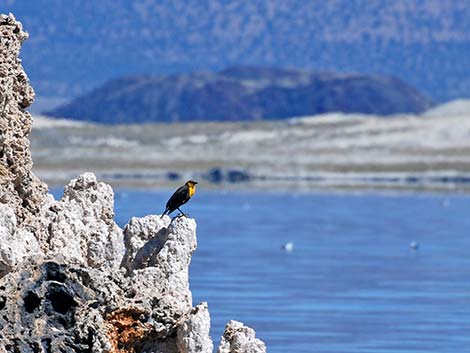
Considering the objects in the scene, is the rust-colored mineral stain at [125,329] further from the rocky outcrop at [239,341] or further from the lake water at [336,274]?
the lake water at [336,274]

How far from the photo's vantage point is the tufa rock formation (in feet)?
27.7

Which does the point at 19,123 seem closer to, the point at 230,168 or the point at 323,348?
the point at 323,348

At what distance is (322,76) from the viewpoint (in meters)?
169

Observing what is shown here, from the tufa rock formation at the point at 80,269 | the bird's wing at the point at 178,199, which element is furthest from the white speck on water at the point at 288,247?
the bird's wing at the point at 178,199

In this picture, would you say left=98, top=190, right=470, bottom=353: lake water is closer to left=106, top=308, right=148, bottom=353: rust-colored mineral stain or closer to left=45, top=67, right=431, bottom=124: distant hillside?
left=106, top=308, right=148, bottom=353: rust-colored mineral stain

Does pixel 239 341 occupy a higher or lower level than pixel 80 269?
higher

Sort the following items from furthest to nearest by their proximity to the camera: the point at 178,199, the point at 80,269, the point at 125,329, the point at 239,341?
the point at 178,199 → the point at 239,341 → the point at 125,329 → the point at 80,269

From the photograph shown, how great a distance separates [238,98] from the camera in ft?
554

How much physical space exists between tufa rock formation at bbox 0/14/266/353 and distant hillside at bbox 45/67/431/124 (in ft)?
484

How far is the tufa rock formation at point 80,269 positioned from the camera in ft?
27.7

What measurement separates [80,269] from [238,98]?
526 feet

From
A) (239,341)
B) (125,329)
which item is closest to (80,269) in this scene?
(125,329)

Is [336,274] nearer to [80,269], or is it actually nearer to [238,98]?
[80,269]

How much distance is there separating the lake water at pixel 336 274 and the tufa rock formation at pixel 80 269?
4.28 meters
